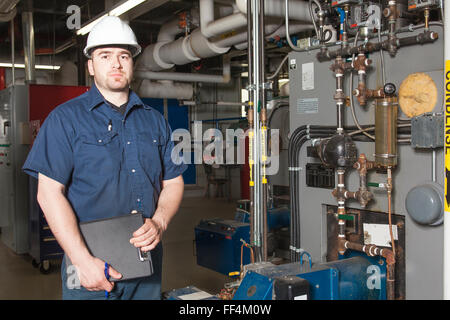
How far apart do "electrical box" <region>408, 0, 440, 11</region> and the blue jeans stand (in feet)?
5.09

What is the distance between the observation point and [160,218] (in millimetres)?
1612

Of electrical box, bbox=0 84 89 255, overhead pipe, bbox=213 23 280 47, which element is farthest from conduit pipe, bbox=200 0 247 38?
electrical box, bbox=0 84 89 255

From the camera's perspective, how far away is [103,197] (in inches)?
61.6

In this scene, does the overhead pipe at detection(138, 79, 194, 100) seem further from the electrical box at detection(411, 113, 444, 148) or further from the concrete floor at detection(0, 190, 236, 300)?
the electrical box at detection(411, 113, 444, 148)

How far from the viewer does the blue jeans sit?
153 cm

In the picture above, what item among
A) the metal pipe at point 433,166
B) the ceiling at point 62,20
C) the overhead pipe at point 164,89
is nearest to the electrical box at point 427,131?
the metal pipe at point 433,166

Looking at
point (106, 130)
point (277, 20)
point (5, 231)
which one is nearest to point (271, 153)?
point (277, 20)

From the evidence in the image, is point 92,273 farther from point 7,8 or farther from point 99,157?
point 7,8

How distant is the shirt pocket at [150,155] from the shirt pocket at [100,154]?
0.28ft

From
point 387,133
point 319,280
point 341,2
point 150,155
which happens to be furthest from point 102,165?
point 341,2

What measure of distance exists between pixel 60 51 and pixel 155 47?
3.49m

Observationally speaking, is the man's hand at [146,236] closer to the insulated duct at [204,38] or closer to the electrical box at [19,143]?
the insulated duct at [204,38]

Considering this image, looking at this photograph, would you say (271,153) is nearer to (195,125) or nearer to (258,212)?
(258,212)

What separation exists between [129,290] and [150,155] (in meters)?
0.47
